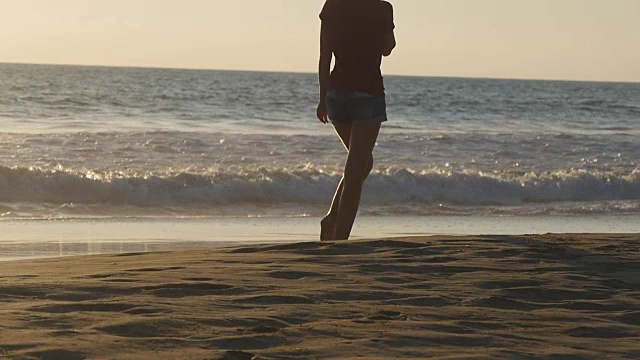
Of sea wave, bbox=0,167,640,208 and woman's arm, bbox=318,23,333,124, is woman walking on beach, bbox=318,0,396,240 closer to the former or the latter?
woman's arm, bbox=318,23,333,124

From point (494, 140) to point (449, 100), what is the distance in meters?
23.2

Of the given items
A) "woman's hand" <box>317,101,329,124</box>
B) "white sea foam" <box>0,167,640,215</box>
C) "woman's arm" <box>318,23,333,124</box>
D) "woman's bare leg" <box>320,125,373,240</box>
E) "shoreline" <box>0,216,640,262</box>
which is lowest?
"shoreline" <box>0,216,640,262</box>

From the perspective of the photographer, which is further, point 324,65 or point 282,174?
point 282,174

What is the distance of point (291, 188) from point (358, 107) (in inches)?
253

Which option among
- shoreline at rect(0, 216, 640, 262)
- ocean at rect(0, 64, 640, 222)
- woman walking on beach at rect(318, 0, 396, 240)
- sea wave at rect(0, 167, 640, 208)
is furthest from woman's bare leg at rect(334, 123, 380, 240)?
sea wave at rect(0, 167, 640, 208)

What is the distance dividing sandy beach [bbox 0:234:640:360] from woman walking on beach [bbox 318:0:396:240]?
0.52 meters

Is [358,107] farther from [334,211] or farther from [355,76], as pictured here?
[334,211]

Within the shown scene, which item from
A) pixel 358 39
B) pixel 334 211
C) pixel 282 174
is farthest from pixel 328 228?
pixel 282 174

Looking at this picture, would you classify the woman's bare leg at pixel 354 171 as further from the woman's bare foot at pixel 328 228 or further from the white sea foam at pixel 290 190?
the white sea foam at pixel 290 190

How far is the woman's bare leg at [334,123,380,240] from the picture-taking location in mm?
5660

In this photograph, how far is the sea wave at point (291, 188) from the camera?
11258mm

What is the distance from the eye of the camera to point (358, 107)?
222 inches

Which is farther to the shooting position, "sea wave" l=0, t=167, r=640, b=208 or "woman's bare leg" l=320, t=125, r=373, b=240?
"sea wave" l=0, t=167, r=640, b=208

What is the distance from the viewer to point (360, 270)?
15.0ft
